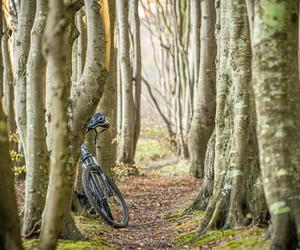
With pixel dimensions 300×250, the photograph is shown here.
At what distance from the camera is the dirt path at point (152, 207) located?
29.2 feet

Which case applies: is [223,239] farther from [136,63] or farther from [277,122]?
[136,63]

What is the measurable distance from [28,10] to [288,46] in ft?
13.8

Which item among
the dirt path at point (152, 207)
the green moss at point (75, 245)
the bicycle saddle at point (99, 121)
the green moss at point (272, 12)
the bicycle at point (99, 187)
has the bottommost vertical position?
the dirt path at point (152, 207)

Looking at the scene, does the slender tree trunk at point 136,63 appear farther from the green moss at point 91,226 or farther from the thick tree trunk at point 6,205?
the thick tree trunk at point 6,205

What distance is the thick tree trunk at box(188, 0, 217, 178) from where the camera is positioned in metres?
16.6

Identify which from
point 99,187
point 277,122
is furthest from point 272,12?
point 99,187

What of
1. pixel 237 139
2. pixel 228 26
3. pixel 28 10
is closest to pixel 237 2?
pixel 228 26

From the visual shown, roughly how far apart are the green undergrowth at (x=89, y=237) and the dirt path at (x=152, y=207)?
Result: 0.18 metres

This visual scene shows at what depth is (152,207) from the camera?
43.4ft

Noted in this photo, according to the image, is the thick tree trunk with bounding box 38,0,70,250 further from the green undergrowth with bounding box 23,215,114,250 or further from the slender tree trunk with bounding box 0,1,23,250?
the green undergrowth with bounding box 23,215,114,250

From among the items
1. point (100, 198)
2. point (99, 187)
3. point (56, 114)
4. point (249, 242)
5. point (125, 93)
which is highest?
point (125, 93)

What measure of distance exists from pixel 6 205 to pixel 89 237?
121 inches

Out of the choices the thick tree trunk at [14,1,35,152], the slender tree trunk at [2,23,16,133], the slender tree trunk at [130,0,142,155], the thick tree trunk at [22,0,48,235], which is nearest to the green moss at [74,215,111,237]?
the thick tree trunk at [22,0,48,235]

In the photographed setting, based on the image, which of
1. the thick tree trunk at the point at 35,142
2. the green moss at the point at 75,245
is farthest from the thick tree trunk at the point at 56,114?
the thick tree trunk at the point at 35,142
